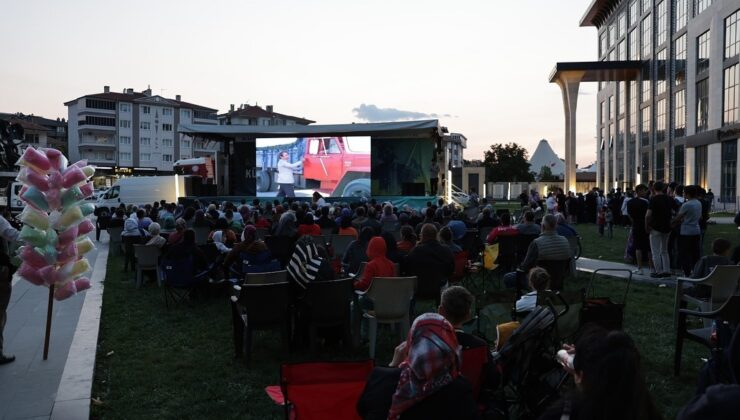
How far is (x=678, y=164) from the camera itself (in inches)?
1807

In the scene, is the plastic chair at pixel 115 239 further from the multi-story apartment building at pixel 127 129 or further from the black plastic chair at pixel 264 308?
the multi-story apartment building at pixel 127 129

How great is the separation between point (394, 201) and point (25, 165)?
73.4ft

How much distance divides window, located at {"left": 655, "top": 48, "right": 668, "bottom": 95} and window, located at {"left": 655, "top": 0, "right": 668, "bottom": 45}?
917 mm

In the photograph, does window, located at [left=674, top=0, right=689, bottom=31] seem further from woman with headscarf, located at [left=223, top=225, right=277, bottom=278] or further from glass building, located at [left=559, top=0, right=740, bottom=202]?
woman with headscarf, located at [left=223, top=225, right=277, bottom=278]

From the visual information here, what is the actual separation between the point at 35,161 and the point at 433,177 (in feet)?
A: 83.8

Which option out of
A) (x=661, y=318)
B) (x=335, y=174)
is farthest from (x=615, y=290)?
(x=335, y=174)

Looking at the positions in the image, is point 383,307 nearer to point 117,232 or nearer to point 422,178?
point 117,232

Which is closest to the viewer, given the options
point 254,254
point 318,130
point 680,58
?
point 254,254

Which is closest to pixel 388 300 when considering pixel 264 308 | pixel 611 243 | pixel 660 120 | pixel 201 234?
pixel 264 308

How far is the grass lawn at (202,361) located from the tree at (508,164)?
238 feet

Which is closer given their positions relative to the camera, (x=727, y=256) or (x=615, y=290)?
(x=727, y=256)

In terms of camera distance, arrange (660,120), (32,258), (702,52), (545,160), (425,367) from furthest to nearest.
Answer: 1. (545,160)
2. (660,120)
3. (702,52)
4. (32,258)
5. (425,367)

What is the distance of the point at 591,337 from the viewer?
2301 mm

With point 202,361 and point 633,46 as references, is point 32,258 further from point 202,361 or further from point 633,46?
point 633,46
